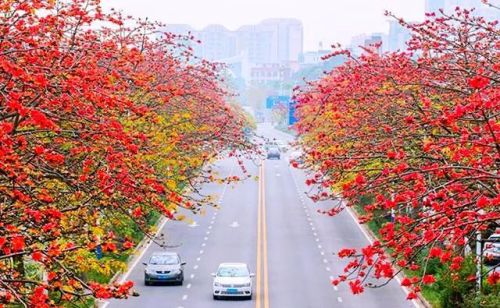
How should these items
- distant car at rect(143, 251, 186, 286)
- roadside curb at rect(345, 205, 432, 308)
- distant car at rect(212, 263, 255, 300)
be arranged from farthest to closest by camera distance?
distant car at rect(143, 251, 186, 286) < distant car at rect(212, 263, 255, 300) < roadside curb at rect(345, 205, 432, 308)

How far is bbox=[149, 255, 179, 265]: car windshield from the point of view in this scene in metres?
36.1

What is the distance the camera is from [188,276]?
124ft

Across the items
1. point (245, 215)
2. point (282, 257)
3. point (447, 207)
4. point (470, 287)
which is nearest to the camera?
point (447, 207)

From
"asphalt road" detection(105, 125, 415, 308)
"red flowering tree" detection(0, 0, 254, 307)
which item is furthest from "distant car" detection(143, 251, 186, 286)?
"red flowering tree" detection(0, 0, 254, 307)

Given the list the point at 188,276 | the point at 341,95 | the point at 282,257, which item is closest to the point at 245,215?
the point at 282,257

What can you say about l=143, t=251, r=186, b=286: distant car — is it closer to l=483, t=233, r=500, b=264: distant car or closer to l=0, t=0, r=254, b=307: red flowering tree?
l=483, t=233, r=500, b=264: distant car

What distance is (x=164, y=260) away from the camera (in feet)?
119

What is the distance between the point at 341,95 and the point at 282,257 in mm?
19161

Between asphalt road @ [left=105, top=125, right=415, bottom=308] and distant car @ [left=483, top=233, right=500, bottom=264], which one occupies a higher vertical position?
distant car @ [left=483, top=233, right=500, bottom=264]

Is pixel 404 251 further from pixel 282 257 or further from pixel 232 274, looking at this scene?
pixel 282 257

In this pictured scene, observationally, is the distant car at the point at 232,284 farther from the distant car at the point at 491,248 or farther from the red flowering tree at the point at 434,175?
the red flowering tree at the point at 434,175

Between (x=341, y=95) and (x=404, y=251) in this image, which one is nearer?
(x=404, y=251)

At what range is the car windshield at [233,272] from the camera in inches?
1333

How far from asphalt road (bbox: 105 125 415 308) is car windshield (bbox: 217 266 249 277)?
2.65 ft
